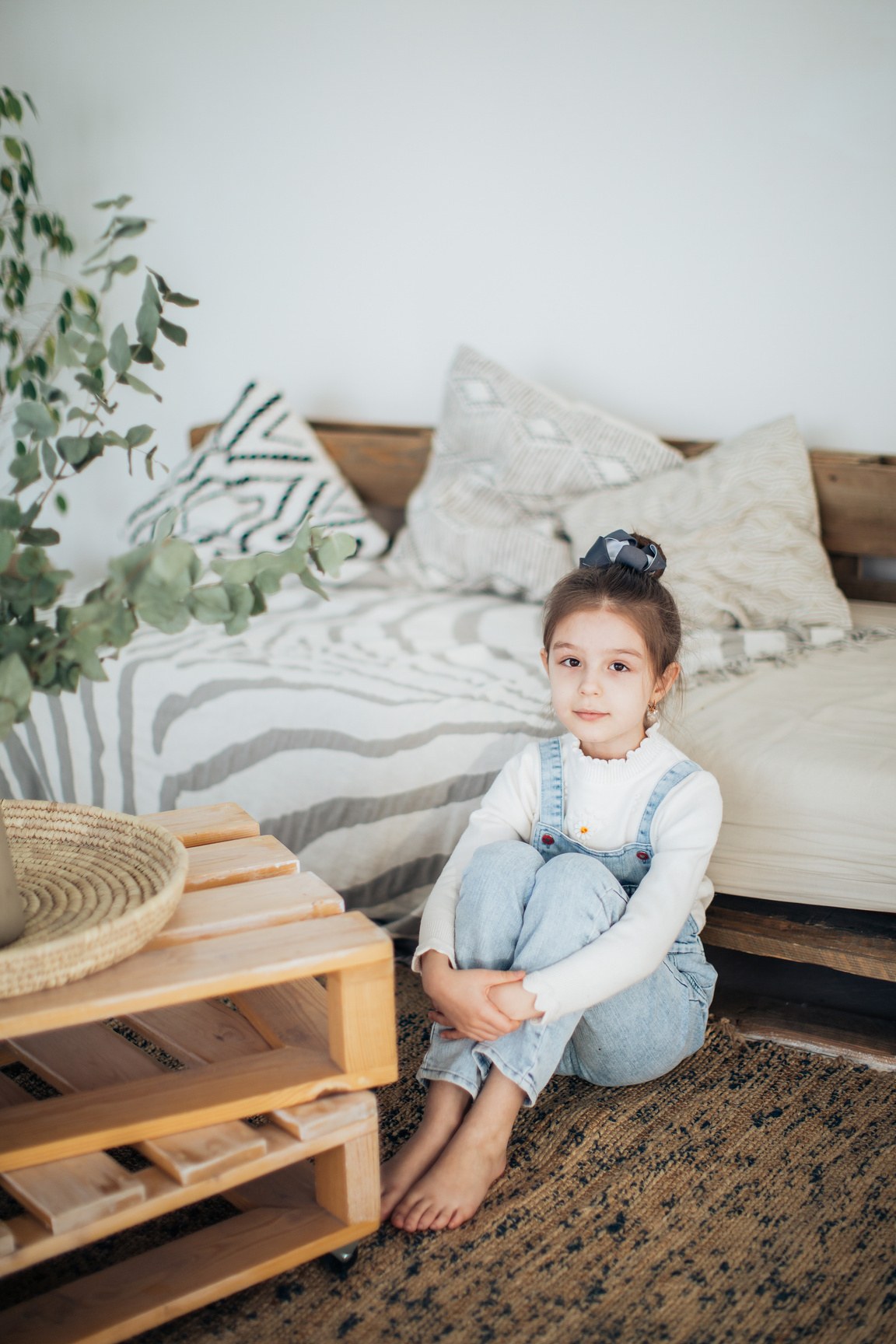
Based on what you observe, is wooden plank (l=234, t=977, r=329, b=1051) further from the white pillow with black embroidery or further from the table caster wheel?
the white pillow with black embroidery

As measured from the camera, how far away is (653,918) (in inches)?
38.8

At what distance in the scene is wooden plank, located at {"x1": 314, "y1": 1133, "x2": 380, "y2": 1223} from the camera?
0.83 m

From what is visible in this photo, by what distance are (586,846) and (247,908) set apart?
428 mm

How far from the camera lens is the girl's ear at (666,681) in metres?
Answer: 1.14

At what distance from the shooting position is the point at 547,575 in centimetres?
194

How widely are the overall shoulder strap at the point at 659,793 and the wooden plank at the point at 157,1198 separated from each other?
43 centimetres

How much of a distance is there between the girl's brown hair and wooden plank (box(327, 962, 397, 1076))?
1.53 feet

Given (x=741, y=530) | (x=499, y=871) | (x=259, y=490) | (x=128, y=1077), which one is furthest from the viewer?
(x=259, y=490)

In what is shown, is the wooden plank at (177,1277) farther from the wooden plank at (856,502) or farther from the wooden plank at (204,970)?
the wooden plank at (856,502)

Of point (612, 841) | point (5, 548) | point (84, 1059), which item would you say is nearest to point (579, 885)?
point (612, 841)

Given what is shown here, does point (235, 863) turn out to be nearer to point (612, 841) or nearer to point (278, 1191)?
point (278, 1191)

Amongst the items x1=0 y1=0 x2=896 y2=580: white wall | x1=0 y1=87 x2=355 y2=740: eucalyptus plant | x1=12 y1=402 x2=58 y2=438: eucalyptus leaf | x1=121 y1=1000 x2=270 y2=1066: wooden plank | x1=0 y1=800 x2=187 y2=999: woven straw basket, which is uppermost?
x1=0 y1=0 x2=896 y2=580: white wall

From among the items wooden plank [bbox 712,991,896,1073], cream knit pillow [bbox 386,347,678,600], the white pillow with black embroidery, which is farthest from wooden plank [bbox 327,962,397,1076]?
the white pillow with black embroidery

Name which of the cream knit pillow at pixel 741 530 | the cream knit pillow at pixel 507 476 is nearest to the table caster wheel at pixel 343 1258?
the cream knit pillow at pixel 741 530
